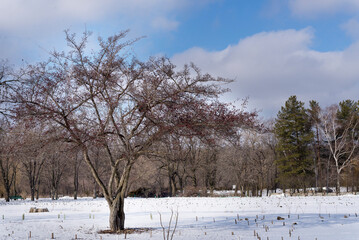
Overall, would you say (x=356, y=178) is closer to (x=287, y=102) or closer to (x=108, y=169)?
(x=287, y=102)

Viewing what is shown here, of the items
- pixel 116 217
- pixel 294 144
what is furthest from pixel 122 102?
pixel 294 144

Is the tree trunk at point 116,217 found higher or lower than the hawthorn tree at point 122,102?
lower

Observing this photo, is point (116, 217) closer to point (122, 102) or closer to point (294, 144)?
point (122, 102)

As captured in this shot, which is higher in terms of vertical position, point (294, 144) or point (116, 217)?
point (294, 144)

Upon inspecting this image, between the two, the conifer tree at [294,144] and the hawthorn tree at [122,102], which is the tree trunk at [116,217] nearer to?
the hawthorn tree at [122,102]

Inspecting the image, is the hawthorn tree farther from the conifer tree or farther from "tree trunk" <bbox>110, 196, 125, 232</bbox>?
the conifer tree

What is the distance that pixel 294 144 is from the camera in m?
47.2

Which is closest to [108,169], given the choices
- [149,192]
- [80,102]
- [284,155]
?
[149,192]

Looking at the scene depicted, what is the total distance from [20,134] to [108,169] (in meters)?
34.3

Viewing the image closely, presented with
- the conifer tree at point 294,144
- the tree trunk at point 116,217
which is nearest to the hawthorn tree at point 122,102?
the tree trunk at point 116,217

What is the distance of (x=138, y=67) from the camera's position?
12109mm

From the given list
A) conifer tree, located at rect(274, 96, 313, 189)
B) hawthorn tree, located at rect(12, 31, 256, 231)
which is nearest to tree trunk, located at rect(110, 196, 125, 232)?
hawthorn tree, located at rect(12, 31, 256, 231)

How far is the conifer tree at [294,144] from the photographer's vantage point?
43.7 metres

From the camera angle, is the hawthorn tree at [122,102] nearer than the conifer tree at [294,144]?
Yes
